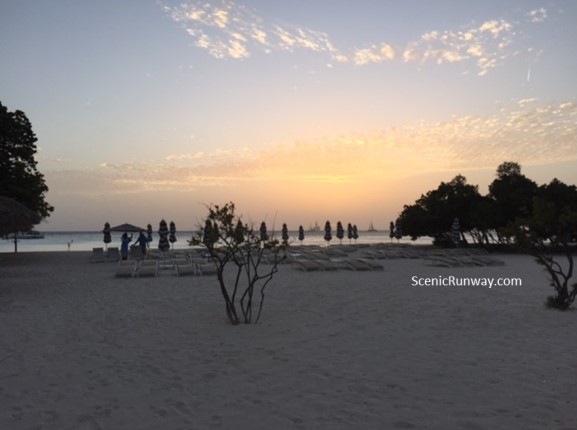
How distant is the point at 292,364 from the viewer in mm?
5328

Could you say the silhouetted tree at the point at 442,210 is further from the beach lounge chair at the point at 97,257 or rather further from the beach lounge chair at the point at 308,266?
the beach lounge chair at the point at 97,257

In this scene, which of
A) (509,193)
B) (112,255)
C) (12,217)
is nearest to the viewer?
Result: (12,217)

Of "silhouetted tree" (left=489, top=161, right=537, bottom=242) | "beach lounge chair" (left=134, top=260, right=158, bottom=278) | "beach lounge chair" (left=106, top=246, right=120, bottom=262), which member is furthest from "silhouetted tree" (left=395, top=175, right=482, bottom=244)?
"beach lounge chair" (left=134, top=260, right=158, bottom=278)

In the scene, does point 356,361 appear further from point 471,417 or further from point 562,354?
point 562,354

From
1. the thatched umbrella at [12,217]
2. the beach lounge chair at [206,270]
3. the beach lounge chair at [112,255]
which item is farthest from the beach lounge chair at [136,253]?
the beach lounge chair at [206,270]

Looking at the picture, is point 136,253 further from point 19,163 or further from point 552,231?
point 552,231

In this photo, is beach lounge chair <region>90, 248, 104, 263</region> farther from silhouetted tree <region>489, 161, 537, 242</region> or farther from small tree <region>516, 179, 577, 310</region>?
silhouetted tree <region>489, 161, 537, 242</region>

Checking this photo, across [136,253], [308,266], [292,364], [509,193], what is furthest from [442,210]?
[292,364]

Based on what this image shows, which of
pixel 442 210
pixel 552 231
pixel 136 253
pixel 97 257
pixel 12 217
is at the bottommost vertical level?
pixel 97 257

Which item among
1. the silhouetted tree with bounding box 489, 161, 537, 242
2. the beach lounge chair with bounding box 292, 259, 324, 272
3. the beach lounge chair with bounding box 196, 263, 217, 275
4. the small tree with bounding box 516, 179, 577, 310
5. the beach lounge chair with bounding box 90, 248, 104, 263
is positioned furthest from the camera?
the silhouetted tree with bounding box 489, 161, 537, 242

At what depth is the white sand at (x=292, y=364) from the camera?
12.7 ft

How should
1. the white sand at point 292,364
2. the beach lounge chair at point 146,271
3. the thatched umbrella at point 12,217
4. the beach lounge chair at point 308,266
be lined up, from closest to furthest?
the white sand at point 292,364
the thatched umbrella at point 12,217
the beach lounge chair at point 146,271
the beach lounge chair at point 308,266

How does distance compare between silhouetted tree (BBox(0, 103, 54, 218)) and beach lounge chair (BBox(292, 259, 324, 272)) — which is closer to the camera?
beach lounge chair (BBox(292, 259, 324, 272))

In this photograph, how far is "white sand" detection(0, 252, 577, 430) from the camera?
386cm
